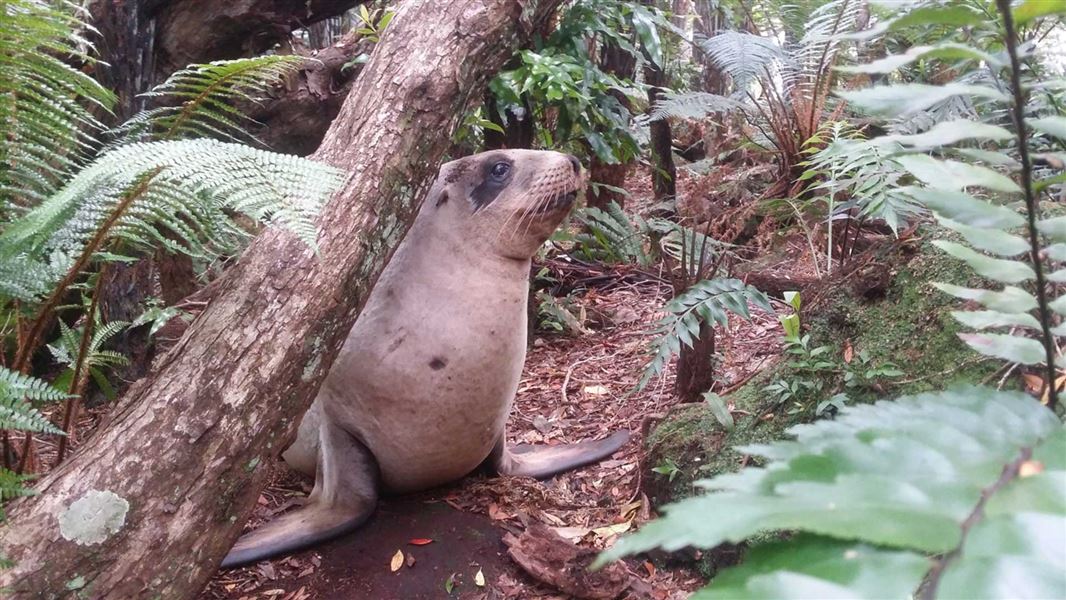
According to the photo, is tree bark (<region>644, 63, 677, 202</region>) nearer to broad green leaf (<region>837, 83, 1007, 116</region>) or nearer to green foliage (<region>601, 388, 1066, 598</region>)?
broad green leaf (<region>837, 83, 1007, 116</region>)

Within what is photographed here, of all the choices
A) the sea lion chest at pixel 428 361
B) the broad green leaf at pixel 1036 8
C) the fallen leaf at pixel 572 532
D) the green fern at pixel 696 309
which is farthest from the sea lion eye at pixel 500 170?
the broad green leaf at pixel 1036 8

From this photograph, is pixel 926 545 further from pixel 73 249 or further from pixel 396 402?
pixel 396 402

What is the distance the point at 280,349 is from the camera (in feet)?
6.85

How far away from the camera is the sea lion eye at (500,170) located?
125 inches

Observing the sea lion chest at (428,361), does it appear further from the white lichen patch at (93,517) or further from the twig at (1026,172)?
the twig at (1026,172)

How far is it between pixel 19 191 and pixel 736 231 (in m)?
4.32

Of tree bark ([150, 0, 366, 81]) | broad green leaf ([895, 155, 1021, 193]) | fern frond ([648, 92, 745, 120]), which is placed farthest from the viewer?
fern frond ([648, 92, 745, 120])

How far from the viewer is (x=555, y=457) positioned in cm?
351

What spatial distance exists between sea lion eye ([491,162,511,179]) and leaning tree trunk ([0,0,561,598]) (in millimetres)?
583

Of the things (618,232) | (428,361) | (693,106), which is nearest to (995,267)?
(428,361)

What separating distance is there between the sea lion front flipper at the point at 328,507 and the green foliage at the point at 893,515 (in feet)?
7.70

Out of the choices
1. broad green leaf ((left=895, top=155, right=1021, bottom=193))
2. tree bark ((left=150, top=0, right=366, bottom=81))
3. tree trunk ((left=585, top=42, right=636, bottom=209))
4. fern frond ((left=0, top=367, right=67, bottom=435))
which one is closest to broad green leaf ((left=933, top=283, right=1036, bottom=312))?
broad green leaf ((left=895, top=155, right=1021, bottom=193))

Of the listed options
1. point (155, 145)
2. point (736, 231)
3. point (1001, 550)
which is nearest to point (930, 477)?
point (1001, 550)

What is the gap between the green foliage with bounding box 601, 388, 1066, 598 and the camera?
59 cm
